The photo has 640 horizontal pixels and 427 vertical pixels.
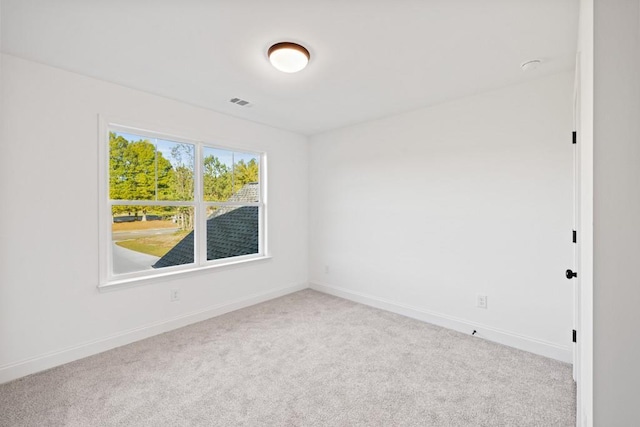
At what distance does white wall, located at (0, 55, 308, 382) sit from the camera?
2154 mm

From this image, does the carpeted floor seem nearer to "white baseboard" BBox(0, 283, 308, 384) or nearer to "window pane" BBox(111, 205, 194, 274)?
"white baseboard" BBox(0, 283, 308, 384)

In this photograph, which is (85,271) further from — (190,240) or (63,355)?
(190,240)

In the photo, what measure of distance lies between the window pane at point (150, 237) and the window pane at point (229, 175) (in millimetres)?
403

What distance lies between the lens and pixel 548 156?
2.46 metres

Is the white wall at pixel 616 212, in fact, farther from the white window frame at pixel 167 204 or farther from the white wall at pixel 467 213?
the white window frame at pixel 167 204

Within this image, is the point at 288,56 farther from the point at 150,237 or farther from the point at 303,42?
the point at 150,237

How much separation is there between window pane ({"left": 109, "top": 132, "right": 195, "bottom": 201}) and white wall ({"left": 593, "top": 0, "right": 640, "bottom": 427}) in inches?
133

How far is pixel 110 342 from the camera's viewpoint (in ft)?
8.58

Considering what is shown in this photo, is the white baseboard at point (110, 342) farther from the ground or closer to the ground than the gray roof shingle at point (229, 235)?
closer to the ground

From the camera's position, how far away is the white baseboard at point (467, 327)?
8.00 feet

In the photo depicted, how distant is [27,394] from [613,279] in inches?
131

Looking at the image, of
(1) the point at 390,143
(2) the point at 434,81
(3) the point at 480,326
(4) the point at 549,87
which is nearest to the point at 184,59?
(2) the point at 434,81

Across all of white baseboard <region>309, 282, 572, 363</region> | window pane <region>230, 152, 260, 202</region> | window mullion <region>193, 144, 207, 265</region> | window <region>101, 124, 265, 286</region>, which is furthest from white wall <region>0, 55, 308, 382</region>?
white baseboard <region>309, 282, 572, 363</region>

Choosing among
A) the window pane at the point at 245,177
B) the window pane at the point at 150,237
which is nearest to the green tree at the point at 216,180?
the window pane at the point at 245,177
